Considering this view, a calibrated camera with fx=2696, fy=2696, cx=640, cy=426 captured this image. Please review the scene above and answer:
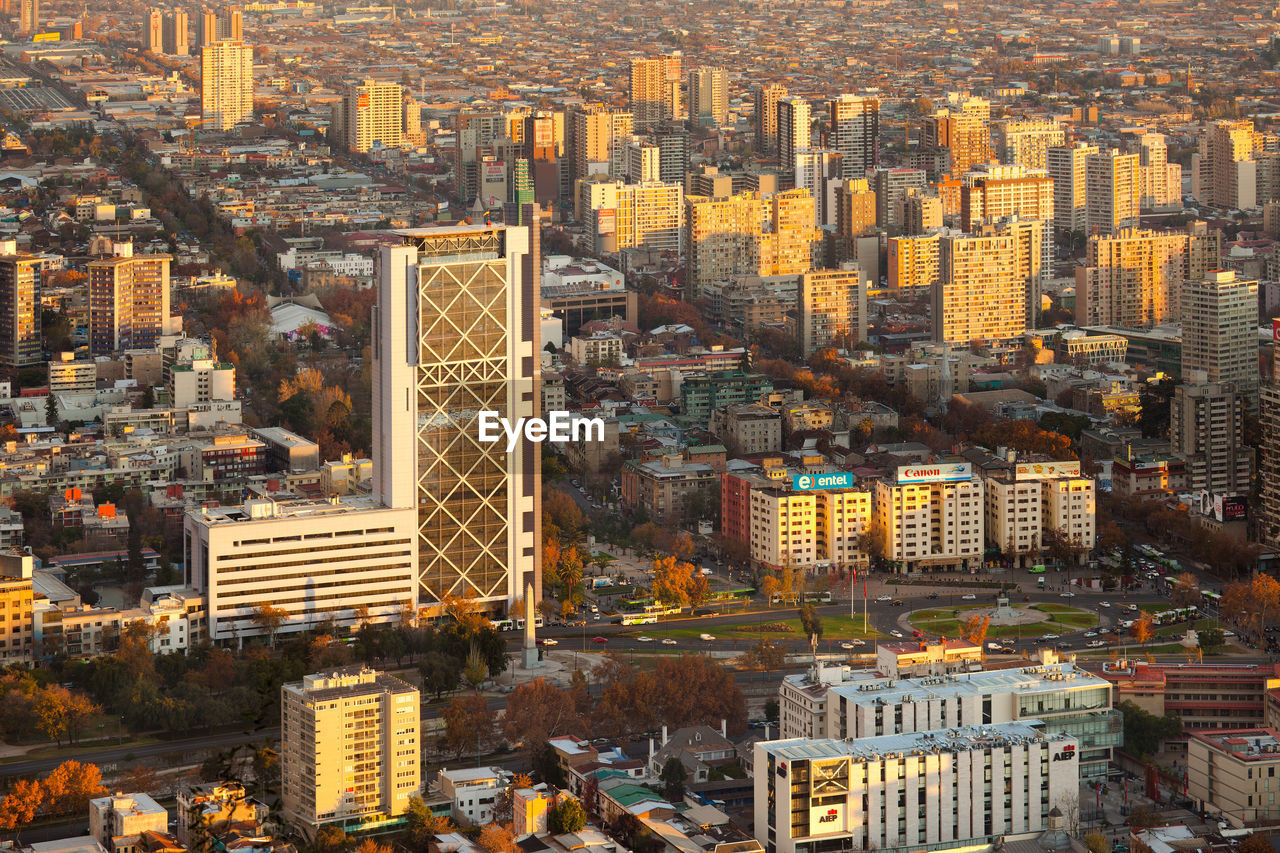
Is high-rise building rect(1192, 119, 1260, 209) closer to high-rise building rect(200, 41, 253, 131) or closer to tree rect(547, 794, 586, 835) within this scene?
high-rise building rect(200, 41, 253, 131)

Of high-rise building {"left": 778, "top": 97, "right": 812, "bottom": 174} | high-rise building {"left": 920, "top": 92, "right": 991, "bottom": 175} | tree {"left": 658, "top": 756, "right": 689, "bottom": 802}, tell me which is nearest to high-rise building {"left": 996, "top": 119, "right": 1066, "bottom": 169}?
high-rise building {"left": 920, "top": 92, "right": 991, "bottom": 175}

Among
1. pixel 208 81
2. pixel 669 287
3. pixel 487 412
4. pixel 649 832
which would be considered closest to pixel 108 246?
pixel 669 287

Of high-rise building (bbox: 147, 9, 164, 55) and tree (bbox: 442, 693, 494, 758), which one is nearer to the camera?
tree (bbox: 442, 693, 494, 758)

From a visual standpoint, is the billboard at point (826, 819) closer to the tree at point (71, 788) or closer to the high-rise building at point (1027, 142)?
the tree at point (71, 788)

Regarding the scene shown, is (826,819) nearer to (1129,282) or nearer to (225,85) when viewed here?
(1129,282)

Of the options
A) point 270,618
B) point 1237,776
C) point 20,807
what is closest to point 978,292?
point 270,618

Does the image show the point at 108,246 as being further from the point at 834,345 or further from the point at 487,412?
the point at 487,412
